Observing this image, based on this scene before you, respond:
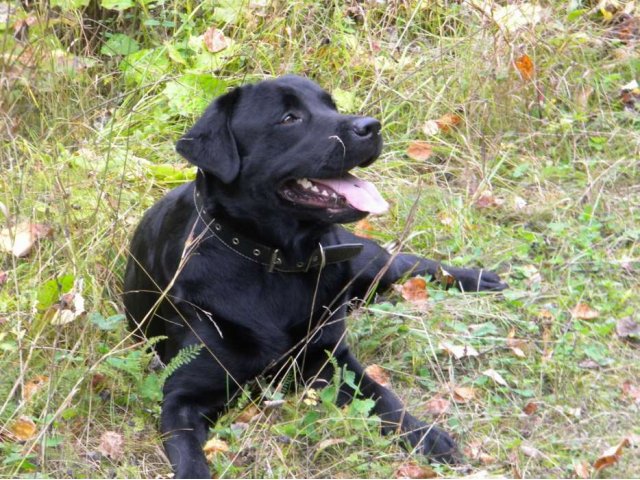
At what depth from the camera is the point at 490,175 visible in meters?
5.20

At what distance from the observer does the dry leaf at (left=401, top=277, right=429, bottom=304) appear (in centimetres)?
448

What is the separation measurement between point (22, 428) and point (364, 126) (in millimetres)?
1490

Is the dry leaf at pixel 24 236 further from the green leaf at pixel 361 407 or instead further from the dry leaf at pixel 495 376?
the dry leaf at pixel 495 376

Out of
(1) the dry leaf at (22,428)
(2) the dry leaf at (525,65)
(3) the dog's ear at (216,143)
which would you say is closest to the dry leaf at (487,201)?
(2) the dry leaf at (525,65)

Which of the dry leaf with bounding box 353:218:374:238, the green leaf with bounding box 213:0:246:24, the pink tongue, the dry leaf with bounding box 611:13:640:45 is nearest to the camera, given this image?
the pink tongue

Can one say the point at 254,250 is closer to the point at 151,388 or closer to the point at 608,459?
the point at 151,388

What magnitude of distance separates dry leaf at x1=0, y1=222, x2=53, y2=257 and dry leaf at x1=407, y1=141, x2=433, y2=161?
196 centimetres

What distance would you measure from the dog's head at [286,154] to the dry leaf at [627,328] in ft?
3.71

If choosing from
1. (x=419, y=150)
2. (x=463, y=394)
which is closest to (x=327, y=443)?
(x=463, y=394)

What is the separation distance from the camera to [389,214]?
16.4ft

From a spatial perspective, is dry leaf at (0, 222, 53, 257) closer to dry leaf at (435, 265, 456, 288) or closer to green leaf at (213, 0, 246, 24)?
dry leaf at (435, 265, 456, 288)

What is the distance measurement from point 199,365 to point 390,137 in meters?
2.25

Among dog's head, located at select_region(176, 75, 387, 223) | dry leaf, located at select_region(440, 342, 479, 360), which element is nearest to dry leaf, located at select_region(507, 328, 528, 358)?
dry leaf, located at select_region(440, 342, 479, 360)

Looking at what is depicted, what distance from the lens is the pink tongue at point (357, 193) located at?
361cm
